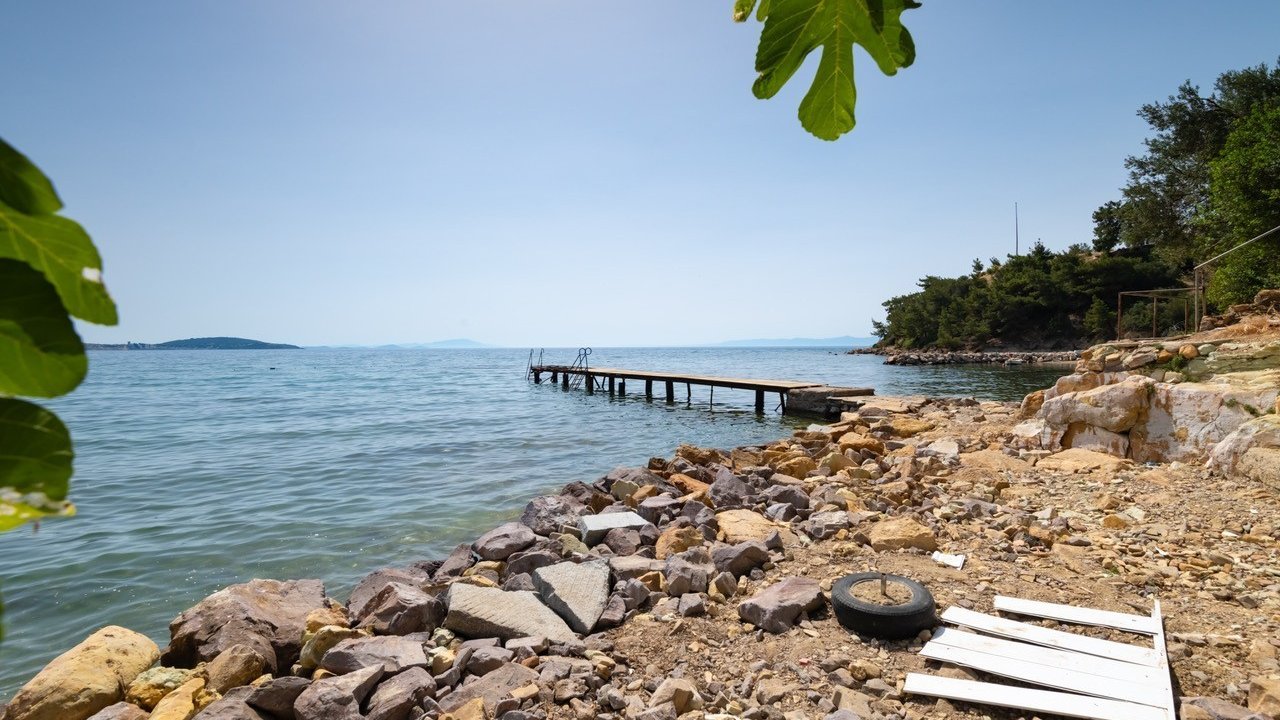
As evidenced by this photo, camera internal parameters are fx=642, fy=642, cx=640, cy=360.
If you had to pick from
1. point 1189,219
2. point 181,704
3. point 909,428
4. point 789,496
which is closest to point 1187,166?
point 1189,219

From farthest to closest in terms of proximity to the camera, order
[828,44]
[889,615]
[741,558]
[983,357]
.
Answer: [983,357] → [741,558] → [889,615] → [828,44]

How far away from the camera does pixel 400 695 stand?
3643 millimetres

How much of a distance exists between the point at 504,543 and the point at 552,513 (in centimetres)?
140

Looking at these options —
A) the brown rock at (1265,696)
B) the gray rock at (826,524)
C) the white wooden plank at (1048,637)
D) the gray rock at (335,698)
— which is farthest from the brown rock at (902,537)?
the gray rock at (335,698)

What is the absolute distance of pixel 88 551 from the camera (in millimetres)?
7520

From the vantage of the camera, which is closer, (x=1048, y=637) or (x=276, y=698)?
(x=276, y=698)

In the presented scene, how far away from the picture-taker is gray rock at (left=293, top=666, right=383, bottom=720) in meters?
3.61

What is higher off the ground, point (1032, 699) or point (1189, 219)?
point (1189, 219)

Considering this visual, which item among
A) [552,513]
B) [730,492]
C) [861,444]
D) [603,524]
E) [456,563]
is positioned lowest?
[456,563]

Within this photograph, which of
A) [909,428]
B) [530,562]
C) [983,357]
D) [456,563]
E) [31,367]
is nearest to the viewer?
[31,367]

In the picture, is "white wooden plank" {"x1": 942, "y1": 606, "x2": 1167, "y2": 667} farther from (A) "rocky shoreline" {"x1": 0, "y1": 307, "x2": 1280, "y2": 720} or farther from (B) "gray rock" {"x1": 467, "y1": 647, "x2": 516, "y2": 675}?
(B) "gray rock" {"x1": 467, "y1": 647, "x2": 516, "y2": 675}

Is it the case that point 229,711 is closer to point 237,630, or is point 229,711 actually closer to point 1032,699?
point 237,630

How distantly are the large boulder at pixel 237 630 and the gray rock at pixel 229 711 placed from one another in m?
0.63

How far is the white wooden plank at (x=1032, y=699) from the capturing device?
10.3 feet
